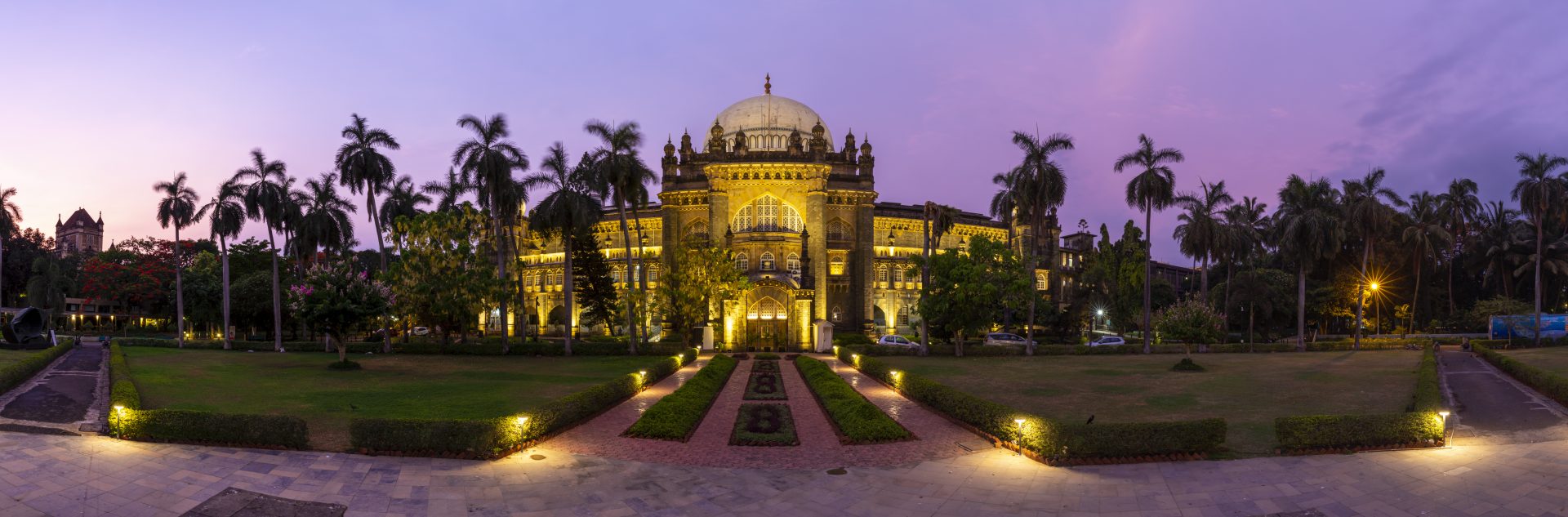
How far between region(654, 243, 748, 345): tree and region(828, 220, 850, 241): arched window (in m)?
13.8

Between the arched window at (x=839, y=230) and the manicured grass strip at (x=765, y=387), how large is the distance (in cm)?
3208

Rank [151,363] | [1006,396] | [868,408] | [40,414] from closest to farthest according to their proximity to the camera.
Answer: [40,414], [868,408], [1006,396], [151,363]

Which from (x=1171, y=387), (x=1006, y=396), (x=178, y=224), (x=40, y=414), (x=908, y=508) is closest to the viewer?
(x=908, y=508)

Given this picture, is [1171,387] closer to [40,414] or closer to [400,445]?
[400,445]

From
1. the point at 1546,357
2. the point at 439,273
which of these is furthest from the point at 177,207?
the point at 1546,357

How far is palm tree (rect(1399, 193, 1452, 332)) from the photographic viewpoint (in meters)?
68.7

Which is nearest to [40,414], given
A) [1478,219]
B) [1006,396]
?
[1006,396]

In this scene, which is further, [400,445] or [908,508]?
[400,445]

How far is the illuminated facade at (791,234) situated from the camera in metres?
65.9

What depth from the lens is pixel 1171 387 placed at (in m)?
32.3

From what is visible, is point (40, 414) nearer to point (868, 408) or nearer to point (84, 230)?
point (868, 408)

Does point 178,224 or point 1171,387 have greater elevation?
point 178,224

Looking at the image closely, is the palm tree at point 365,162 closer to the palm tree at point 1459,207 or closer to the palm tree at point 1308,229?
the palm tree at point 1308,229

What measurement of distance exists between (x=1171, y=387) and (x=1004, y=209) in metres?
34.5
